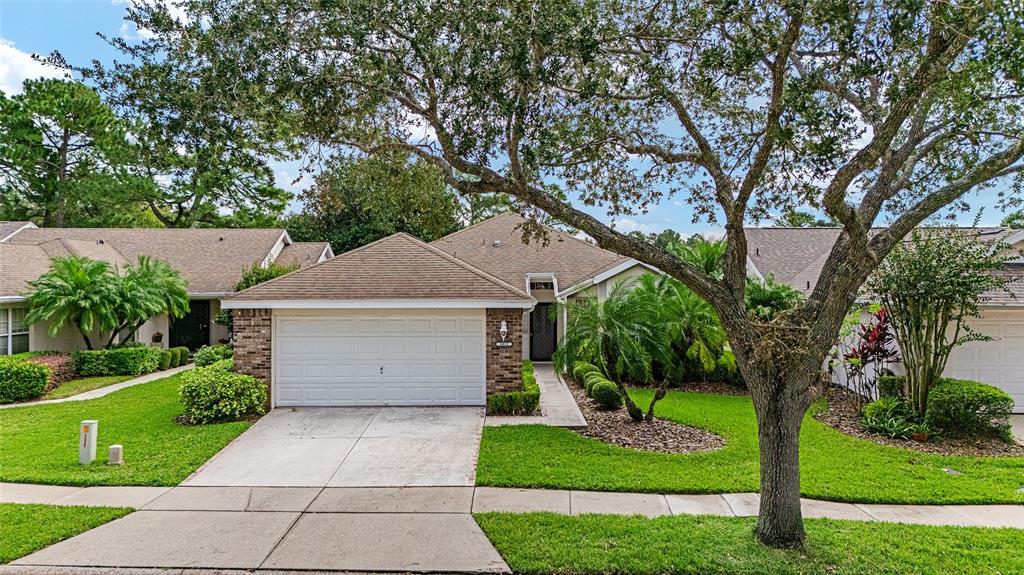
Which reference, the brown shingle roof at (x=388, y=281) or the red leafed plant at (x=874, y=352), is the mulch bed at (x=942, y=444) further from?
the brown shingle roof at (x=388, y=281)

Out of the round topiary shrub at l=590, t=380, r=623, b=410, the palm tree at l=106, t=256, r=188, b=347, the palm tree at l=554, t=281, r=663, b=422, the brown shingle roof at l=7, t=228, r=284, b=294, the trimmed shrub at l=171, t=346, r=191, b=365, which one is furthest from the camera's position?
the brown shingle roof at l=7, t=228, r=284, b=294

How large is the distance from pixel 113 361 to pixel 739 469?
54.6 ft

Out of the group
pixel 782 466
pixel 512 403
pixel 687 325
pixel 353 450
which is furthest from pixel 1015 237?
pixel 353 450

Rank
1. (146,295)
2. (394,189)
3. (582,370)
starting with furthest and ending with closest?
1. (146,295)
2. (582,370)
3. (394,189)

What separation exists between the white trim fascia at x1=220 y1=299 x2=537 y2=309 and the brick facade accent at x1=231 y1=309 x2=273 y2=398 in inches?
8.7

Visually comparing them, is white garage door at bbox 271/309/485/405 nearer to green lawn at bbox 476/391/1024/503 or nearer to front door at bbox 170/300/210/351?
green lawn at bbox 476/391/1024/503

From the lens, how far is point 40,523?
581 centimetres

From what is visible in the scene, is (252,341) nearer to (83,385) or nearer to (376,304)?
(376,304)

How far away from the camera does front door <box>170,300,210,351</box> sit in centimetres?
1973

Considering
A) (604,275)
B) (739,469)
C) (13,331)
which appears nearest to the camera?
(739,469)

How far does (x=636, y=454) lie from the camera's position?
328 inches

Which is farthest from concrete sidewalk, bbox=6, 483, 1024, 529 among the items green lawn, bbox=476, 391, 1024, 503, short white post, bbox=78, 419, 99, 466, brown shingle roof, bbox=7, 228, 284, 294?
brown shingle roof, bbox=7, 228, 284, 294

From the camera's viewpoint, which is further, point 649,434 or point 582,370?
point 582,370

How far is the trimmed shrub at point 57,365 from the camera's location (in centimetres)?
1335
